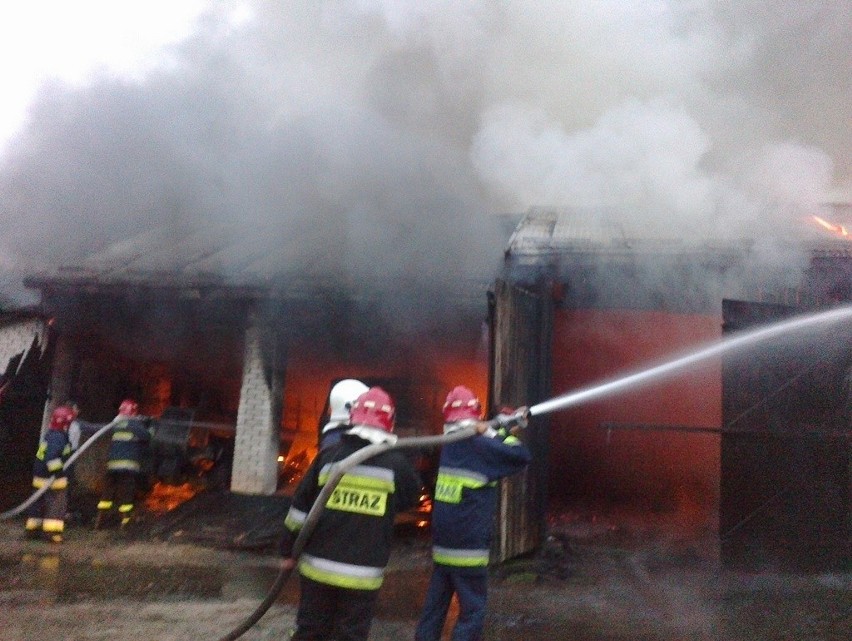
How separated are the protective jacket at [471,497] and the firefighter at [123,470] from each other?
524 centimetres

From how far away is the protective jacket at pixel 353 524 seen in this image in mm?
3215

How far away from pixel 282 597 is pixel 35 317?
238 inches

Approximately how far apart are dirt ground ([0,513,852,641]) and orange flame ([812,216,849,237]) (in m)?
3.68

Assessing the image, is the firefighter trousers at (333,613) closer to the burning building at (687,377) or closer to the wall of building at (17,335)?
the burning building at (687,377)

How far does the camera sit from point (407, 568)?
6.61m

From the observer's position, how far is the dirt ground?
15.7 ft

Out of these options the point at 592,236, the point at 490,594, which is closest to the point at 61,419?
the point at 490,594

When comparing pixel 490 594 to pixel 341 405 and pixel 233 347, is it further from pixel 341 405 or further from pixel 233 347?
pixel 233 347

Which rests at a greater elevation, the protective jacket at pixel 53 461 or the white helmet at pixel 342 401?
the white helmet at pixel 342 401

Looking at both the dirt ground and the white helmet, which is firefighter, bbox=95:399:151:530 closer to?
the dirt ground

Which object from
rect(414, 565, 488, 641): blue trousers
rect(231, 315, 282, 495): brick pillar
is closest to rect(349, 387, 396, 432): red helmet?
rect(414, 565, 488, 641): blue trousers

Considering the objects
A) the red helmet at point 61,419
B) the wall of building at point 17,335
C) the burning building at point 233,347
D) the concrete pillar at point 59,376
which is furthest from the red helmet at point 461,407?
the wall of building at point 17,335

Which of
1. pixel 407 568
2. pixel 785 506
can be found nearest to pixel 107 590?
pixel 407 568

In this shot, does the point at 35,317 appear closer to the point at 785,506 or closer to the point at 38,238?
the point at 38,238
